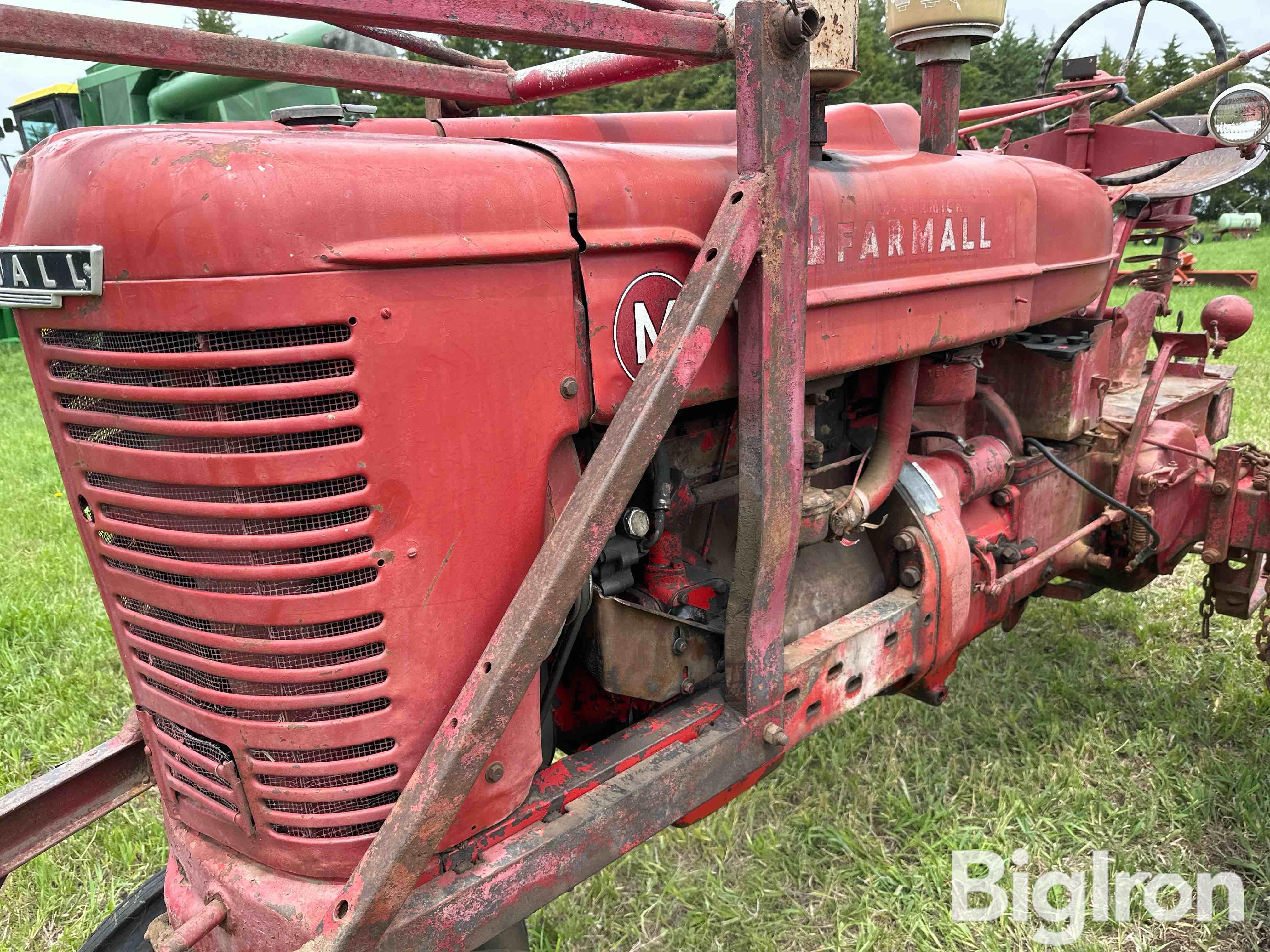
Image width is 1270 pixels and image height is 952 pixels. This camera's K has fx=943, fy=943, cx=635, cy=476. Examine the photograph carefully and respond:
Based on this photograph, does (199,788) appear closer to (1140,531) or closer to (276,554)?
(276,554)

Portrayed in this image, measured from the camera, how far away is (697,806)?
1663mm

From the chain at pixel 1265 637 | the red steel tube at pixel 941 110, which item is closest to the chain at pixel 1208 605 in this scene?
the chain at pixel 1265 637

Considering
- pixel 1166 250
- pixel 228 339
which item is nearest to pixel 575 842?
pixel 228 339

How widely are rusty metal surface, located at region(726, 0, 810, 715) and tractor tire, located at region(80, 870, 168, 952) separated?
1259 mm

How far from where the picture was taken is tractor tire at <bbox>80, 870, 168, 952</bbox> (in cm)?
190

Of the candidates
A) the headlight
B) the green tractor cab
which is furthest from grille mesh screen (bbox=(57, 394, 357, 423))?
the green tractor cab

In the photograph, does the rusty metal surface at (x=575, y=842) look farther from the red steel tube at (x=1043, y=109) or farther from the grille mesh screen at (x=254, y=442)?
the red steel tube at (x=1043, y=109)

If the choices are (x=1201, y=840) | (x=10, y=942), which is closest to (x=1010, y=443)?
(x=1201, y=840)

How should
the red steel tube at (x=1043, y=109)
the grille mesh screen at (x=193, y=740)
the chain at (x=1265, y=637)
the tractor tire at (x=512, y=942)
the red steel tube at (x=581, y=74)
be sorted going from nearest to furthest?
the grille mesh screen at (x=193, y=740), the tractor tire at (x=512, y=942), the red steel tube at (x=581, y=74), the chain at (x=1265, y=637), the red steel tube at (x=1043, y=109)

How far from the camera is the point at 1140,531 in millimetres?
2785

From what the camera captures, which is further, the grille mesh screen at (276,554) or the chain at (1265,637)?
the chain at (1265,637)

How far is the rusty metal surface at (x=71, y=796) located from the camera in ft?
5.85

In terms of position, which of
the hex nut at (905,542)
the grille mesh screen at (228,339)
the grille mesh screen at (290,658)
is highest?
the grille mesh screen at (228,339)

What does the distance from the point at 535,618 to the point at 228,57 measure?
1098 mm
